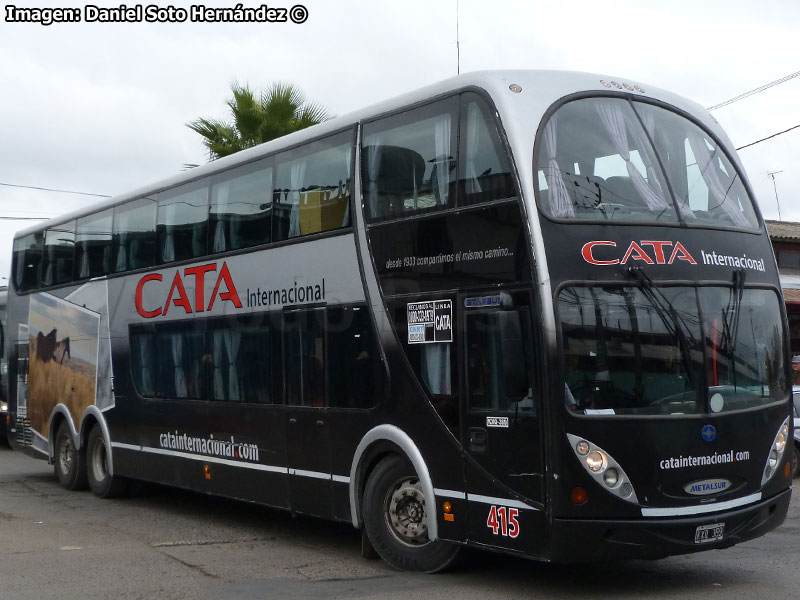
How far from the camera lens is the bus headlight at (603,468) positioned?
7.68 m

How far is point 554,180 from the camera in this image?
26.7 feet

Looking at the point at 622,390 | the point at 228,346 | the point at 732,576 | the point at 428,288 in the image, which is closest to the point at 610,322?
the point at 622,390

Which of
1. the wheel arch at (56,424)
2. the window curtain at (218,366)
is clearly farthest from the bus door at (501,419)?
the wheel arch at (56,424)

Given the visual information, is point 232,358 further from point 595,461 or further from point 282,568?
point 595,461

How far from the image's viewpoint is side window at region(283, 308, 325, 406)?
1029cm

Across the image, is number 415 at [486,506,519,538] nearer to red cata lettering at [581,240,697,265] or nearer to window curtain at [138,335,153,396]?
red cata lettering at [581,240,697,265]

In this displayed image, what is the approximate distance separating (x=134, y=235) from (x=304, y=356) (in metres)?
4.59

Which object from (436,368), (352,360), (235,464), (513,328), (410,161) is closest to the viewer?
(513,328)

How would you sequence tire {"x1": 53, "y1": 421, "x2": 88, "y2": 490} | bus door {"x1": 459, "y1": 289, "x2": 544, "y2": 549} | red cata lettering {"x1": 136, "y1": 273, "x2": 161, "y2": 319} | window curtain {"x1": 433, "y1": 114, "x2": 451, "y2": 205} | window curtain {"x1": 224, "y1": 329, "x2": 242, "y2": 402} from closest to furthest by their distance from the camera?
bus door {"x1": 459, "y1": 289, "x2": 544, "y2": 549} → window curtain {"x1": 433, "y1": 114, "x2": 451, "y2": 205} → window curtain {"x1": 224, "y1": 329, "x2": 242, "y2": 402} → red cata lettering {"x1": 136, "y1": 273, "x2": 161, "y2": 319} → tire {"x1": 53, "y1": 421, "x2": 88, "y2": 490}

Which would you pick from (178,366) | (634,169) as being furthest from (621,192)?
(178,366)

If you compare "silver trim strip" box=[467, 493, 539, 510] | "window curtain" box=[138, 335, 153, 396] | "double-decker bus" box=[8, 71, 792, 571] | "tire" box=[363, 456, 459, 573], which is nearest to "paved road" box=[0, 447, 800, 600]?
"tire" box=[363, 456, 459, 573]

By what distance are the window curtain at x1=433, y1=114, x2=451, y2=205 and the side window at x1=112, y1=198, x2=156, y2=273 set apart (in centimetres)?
570

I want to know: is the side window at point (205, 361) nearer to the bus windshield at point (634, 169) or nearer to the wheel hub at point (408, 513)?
the wheel hub at point (408, 513)

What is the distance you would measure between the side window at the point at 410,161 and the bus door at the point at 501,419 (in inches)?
40.7
